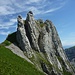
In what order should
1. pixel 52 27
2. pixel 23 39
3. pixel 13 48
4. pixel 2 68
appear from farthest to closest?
pixel 52 27, pixel 23 39, pixel 13 48, pixel 2 68

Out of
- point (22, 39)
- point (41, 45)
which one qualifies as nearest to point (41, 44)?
point (41, 45)

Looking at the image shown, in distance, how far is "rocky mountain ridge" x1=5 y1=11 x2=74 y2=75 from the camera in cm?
8699

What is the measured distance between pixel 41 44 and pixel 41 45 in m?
0.56

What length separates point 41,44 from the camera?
102125 mm

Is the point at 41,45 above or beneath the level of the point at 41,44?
beneath

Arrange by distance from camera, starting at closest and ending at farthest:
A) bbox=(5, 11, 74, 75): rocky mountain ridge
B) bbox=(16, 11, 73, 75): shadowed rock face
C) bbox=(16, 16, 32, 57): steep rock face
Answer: bbox=(5, 11, 74, 75): rocky mountain ridge < bbox=(16, 11, 73, 75): shadowed rock face < bbox=(16, 16, 32, 57): steep rock face

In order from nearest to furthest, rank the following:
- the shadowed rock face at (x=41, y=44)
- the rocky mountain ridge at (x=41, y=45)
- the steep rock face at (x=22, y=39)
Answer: the rocky mountain ridge at (x=41, y=45)
the shadowed rock face at (x=41, y=44)
the steep rock face at (x=22, y=39)

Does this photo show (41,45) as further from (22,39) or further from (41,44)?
(22,39)

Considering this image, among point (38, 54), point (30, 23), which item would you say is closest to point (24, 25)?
point (30, 23)

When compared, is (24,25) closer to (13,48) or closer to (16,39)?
(16,39)

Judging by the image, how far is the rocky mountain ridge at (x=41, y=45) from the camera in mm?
86988

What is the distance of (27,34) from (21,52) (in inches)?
628

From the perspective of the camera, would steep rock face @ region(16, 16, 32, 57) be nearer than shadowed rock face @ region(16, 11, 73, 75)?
No

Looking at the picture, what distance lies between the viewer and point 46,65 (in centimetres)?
8594
